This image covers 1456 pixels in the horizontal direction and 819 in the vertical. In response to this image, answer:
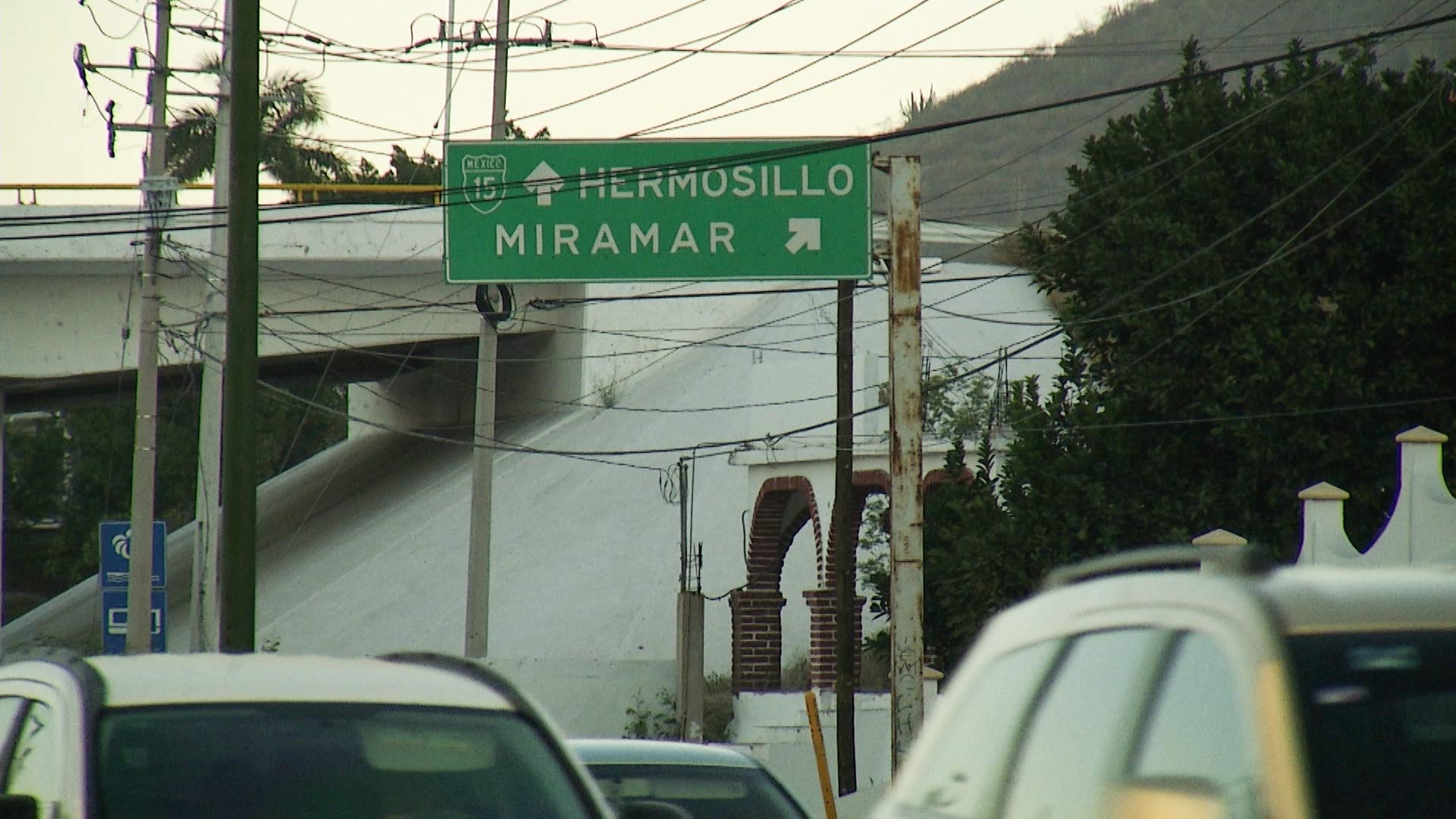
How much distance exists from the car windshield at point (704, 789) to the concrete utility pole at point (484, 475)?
16117mm

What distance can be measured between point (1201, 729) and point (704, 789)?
5324mm

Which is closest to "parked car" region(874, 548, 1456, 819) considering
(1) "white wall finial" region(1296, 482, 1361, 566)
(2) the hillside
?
(1) "white wall finial" region(1296, 482, 1361, 566)

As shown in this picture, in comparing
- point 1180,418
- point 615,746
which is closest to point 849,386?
point 1180,418

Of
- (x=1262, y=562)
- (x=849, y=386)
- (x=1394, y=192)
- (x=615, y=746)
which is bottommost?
(x=615, y=746)

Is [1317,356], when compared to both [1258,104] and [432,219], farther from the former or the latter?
[432,219]

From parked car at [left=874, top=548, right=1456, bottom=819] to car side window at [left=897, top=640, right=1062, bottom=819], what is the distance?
0.4 inches

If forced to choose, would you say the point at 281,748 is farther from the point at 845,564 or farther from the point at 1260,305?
the point at 1260,305

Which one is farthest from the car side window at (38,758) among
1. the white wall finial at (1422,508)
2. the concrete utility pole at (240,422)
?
the white wall finial at (1422,508)

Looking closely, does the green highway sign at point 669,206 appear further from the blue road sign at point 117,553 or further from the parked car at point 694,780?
the blue road sign at point 117,553

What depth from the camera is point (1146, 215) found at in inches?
958

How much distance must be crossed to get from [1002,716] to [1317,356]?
63.1 feet

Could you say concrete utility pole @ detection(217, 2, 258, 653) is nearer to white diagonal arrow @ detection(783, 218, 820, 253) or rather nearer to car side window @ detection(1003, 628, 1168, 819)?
white diagonal arrow @ detection(783, 218, 820, 253)

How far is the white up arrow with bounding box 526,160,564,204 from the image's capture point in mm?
15398

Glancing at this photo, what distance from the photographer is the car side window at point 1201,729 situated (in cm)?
325
